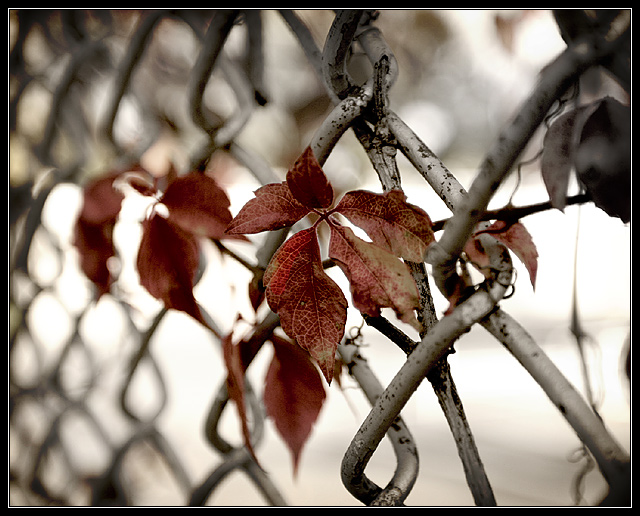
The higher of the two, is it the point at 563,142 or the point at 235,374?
the point at 563,142

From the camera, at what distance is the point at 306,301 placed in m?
0.16

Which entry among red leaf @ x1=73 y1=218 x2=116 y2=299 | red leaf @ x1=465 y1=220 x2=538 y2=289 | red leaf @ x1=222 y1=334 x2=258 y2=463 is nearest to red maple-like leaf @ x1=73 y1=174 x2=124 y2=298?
red leaf @ x1=73 y1=218 x2=116 y2=299

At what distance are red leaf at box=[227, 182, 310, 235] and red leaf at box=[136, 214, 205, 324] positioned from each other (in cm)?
10

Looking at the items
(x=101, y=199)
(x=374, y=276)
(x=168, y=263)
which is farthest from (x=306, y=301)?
(x=101, y=199)

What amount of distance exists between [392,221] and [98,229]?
0.87ft

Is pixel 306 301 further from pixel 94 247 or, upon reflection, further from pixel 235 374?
pixel 94 247

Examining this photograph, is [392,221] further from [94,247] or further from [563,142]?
[94,247]

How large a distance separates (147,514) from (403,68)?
1.37ft

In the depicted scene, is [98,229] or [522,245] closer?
[522,245]

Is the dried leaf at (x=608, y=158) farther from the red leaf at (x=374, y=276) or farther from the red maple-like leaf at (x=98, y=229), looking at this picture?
the red maple-like leaf at (x=98, y=229)

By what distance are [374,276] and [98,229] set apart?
266 millimetres

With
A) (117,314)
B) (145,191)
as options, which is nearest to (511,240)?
(145,191)

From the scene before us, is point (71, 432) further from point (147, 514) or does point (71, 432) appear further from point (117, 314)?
point (147, 514)

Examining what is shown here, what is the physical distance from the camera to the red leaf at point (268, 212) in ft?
0.53
